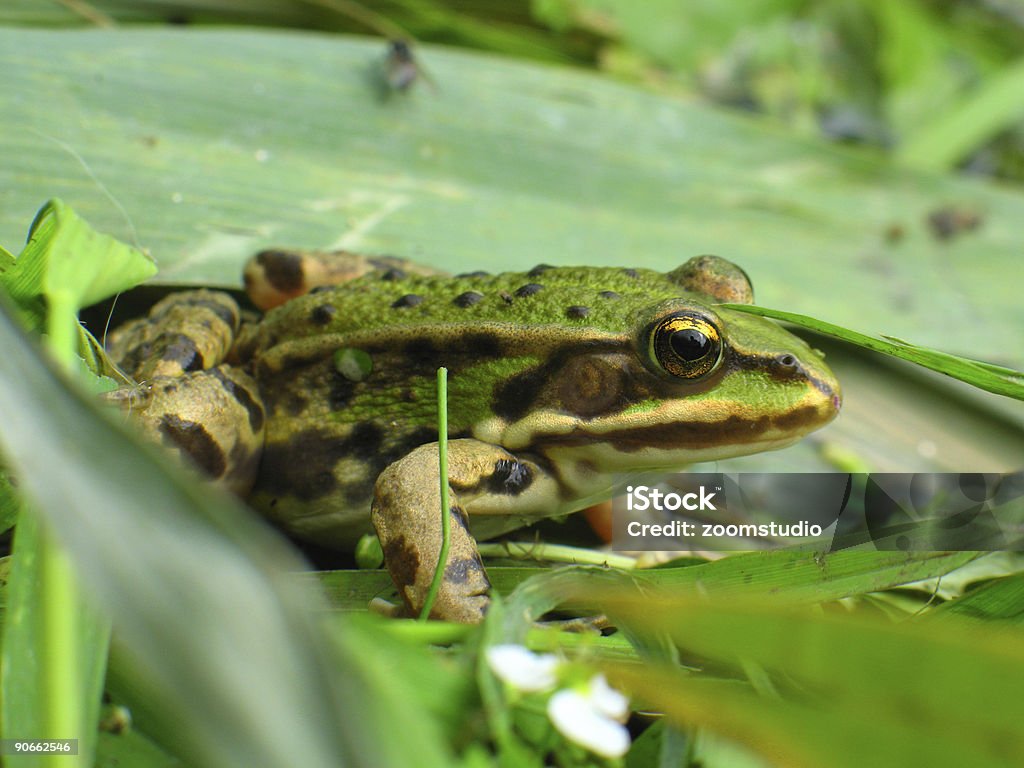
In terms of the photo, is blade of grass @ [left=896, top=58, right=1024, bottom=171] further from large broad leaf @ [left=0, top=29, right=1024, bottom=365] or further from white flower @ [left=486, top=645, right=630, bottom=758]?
white flower @ [left=486, top=645, right=630, bottom=758]

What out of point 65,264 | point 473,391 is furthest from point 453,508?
point 65,264

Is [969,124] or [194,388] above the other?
[969,124]

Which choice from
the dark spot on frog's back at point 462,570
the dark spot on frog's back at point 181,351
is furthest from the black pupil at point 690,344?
the dark spot on frog's back at point 181,351

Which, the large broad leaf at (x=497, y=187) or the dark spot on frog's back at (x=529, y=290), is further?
the large broad leaf at (x=497, y=187)

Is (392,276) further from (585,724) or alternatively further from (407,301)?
(585,724)

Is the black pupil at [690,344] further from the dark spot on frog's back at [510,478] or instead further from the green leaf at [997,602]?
the green leaf at [997,602]

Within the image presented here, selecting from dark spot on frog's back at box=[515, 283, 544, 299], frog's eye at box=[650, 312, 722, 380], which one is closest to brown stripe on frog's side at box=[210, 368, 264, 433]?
dark spot on frog's back at box=[515, 283, 544, 299]

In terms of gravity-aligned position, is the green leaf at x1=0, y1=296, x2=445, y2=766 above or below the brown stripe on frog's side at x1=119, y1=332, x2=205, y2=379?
below
